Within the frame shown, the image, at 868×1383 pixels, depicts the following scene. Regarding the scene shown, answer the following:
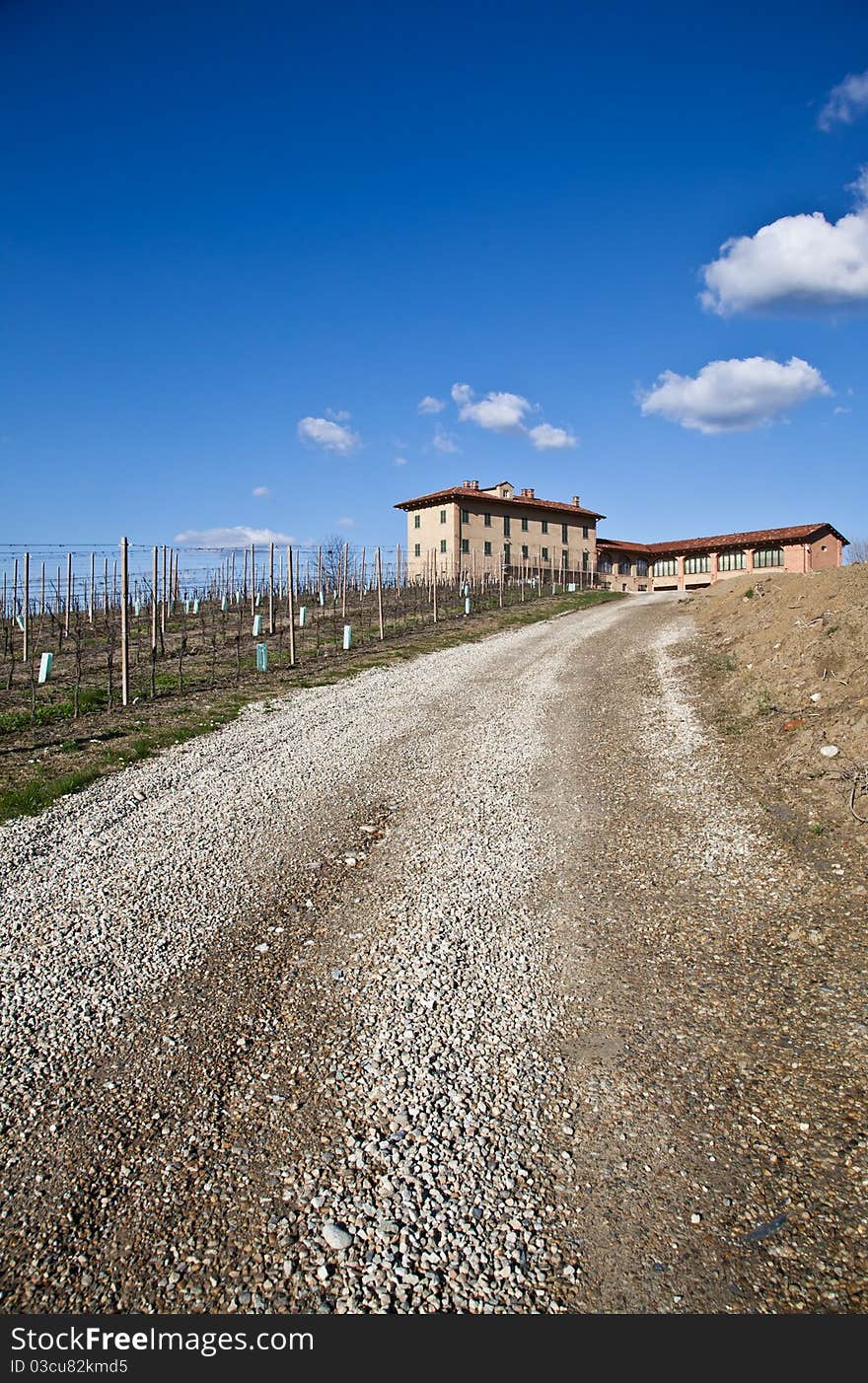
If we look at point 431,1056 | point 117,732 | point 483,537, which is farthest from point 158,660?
point 483,537

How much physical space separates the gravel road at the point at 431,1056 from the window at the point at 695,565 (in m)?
50.8

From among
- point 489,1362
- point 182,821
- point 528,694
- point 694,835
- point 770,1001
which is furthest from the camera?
point 528,694

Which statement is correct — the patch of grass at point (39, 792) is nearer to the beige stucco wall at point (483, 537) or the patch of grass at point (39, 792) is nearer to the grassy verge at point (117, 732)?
the grassy verge at point (117, 732)

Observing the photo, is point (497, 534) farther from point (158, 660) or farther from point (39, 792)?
point (39, 792)

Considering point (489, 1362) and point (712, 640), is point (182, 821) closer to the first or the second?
point (489, 1362)

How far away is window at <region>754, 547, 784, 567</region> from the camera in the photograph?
49000mm

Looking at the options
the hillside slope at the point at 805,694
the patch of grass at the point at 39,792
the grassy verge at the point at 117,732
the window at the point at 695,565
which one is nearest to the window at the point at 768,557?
the window at the point at 695,565

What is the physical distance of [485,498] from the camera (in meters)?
56.6

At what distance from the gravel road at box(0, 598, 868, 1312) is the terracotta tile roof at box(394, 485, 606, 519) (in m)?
49.2

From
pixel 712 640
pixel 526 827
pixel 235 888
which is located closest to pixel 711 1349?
pixel 235 888

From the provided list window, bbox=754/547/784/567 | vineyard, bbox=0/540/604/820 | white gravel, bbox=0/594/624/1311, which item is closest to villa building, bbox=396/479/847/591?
window, bbox=754/547/784/567

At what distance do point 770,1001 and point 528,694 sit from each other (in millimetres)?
9282

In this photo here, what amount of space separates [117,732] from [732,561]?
49.2 metres

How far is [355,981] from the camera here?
15.9ft
